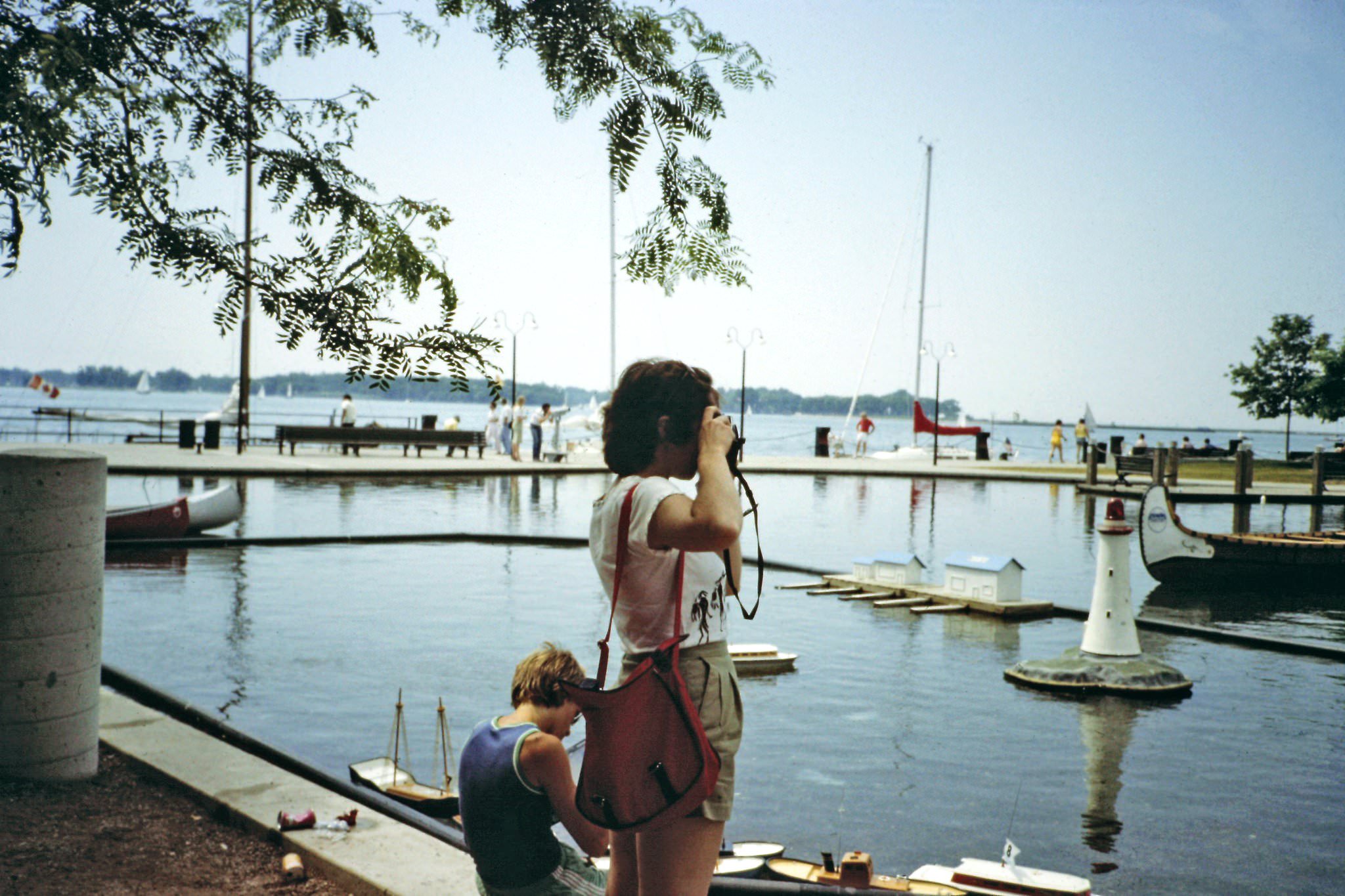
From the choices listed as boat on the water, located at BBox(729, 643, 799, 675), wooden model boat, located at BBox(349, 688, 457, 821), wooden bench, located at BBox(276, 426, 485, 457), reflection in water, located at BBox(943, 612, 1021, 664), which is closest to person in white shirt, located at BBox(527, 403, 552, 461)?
wooden bench, located at BBox(276, 426, 485, 457)

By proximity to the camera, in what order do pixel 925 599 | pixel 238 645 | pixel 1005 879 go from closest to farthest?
pixel 1005 879, pixel 238 645, pixel 925 599

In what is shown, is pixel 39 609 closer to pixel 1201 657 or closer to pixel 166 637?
pixel 166 637

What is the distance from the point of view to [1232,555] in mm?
15742

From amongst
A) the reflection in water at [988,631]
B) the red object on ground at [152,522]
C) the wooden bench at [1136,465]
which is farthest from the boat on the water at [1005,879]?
the wooden bench at [1136,465]

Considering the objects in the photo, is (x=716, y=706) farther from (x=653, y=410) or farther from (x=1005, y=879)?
(x=1005, y=879)

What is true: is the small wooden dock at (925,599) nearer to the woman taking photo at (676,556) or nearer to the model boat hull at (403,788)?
the model boat hull at (403,788)

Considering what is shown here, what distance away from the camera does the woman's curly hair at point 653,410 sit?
2.83 meters

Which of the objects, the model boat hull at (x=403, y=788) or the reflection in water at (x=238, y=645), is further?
the reflection in water at (x=238, y=645)

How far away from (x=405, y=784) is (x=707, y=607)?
3.89 metres

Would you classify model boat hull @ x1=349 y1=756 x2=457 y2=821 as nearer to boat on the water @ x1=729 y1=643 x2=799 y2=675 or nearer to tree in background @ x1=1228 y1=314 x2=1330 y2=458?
boat on the water @ x1=729 y1=643 x2=799 y2=675

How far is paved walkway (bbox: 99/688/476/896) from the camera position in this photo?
14.8 ft

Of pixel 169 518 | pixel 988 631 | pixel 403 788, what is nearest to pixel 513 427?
pixel 169 518

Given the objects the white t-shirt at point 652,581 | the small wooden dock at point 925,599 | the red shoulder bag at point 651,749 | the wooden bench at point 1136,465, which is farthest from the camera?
the wooden bench at point 1136,465

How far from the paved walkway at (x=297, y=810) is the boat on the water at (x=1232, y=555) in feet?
41.8
